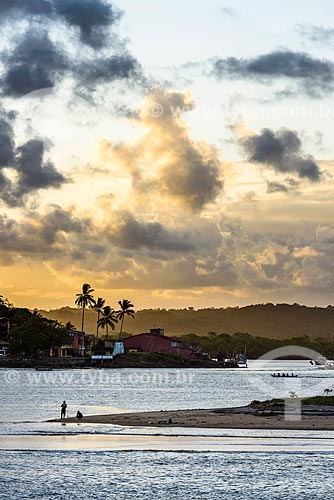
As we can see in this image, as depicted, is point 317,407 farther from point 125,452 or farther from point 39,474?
point 39,474

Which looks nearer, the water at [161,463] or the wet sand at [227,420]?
the water at [161,463]

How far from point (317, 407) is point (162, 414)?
17506 mm

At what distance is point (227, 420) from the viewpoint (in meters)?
94.6

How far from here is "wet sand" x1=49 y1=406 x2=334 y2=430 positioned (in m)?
89.4

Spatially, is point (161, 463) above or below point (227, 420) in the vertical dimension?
below

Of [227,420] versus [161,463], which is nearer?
[161,463]

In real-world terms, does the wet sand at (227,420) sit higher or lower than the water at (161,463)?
higher

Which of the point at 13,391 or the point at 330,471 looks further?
the point at 13,391

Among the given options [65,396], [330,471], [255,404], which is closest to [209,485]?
[330,471]

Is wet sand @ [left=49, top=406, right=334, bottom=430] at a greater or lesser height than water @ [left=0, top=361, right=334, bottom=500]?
greater

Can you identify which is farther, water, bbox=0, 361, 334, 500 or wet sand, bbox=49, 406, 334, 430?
wet sand, bbox=49, 406, 334, 430

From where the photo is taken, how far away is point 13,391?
174m

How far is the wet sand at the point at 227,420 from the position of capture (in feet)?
293

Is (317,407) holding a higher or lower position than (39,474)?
higher
